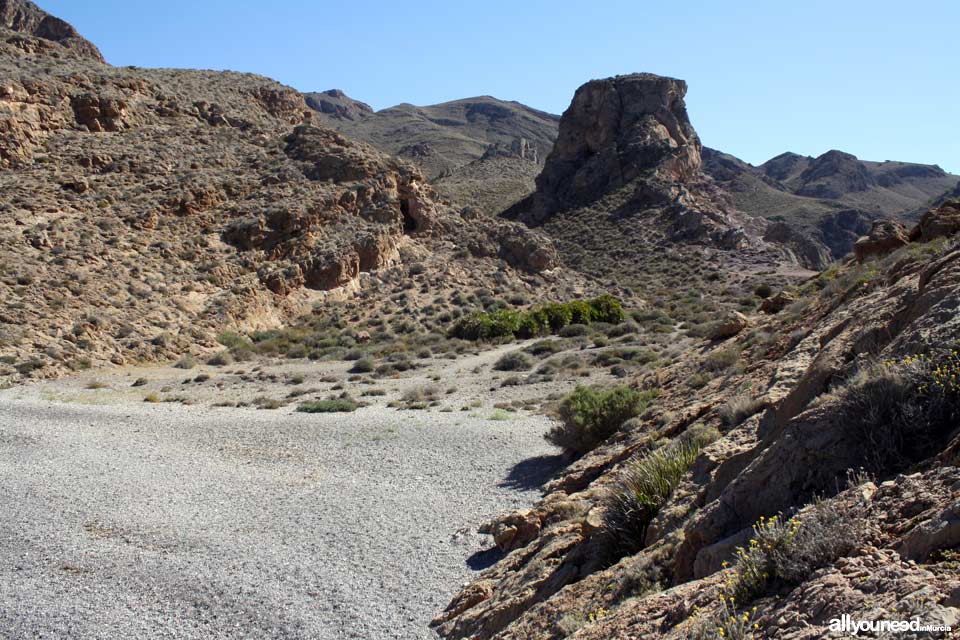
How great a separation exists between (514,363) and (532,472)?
12838 mm

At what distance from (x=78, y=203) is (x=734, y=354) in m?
28.4

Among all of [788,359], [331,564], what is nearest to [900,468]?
[788,359]

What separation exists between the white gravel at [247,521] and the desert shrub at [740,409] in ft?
8.76

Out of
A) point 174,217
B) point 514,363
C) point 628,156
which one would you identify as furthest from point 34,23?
point 514,363

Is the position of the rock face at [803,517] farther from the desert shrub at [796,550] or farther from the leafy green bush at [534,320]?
the leafy green bush at [534,320]

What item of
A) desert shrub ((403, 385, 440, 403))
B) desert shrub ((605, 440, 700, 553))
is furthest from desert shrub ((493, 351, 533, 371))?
desert shrub ((605, 440, 700, 553))

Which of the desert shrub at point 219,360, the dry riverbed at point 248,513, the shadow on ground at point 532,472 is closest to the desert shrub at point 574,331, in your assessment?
the desert shrub at point 219,360

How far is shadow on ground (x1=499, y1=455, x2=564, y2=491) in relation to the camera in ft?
30.0

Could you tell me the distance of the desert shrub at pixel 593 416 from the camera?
1006 centimetres

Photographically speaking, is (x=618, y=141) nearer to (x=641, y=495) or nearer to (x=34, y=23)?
(x=34, y=23)

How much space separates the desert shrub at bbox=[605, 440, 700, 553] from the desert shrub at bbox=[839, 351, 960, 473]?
1.67 meters

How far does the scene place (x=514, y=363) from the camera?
2253 cm

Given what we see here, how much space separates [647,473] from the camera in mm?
5426

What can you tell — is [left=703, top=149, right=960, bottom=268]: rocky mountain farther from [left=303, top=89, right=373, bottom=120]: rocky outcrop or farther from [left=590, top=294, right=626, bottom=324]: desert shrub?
[left=303, top=89, right=373, bottom=120]: rocky outcrop
